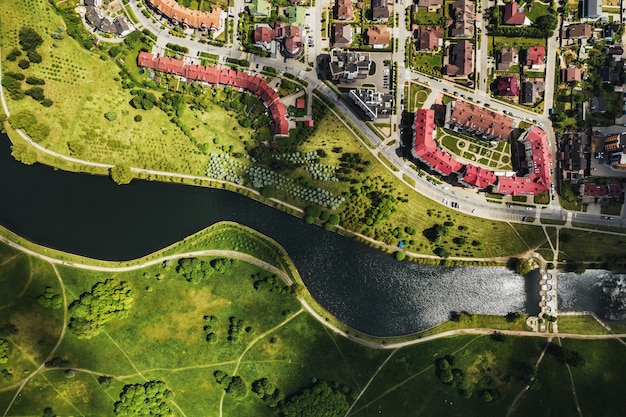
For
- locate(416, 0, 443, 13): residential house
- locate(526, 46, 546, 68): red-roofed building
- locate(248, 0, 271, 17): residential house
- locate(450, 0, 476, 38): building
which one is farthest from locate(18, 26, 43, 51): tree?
locate(526, 46, 546, 68): red-roofed building

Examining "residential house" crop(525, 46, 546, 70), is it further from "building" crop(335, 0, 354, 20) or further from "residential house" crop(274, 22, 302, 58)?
"residential house" crop(274, 22, 302, 58)

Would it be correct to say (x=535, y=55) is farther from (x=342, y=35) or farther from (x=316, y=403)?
(x=316, y=403)

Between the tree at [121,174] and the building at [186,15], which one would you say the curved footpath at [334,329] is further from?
the building at [186,15]

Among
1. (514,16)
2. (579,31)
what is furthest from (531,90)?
(579,31)

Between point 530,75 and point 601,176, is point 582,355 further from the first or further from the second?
point 530,75

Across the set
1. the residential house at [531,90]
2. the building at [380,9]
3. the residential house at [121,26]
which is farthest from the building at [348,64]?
the residential house at [121,26]
